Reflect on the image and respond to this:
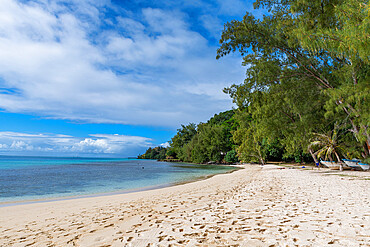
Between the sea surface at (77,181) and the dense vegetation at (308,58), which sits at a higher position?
the dense vegetation at (308,58)

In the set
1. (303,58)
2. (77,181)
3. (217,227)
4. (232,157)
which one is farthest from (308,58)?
(232,157)

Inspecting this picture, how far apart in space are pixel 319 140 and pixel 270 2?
1881 centimetres

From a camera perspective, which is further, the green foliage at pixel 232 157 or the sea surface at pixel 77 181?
the green foliage at pixel 232 157

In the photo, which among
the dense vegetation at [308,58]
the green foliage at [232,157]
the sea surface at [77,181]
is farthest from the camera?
the green foliage at [232,157]

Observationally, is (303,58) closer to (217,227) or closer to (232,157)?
(217,227)

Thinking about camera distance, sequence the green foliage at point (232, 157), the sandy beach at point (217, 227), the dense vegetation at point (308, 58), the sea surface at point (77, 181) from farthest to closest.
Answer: the green foliage at point (232, 157) → the sea surface at point (77, 181) → the dense vegetation at point (308, 58) → the sandy beach at point (217, 227)

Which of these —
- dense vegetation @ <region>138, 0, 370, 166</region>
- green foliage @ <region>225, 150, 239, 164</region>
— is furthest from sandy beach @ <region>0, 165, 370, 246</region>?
green foliage @ <region>225, 150, 239, 164</region>

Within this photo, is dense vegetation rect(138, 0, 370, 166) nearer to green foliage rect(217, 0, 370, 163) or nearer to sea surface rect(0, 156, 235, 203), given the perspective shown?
green foliage rect(217, 0, 370, 163)

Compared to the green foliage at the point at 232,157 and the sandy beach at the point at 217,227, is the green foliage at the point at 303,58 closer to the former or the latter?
the sandy beach at the point at 217,227

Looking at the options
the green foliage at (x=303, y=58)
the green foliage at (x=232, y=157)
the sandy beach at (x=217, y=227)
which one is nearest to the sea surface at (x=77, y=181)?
the sandy beach at (x=217, y=227)

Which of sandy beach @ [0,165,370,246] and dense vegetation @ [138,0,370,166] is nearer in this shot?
sandy beach @ [0,165,370,246]

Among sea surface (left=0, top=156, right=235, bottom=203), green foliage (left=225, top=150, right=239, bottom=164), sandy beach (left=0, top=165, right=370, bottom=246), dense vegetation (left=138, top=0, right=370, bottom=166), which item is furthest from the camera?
green foliage (left=225, top=150, right=239, bottom=164)

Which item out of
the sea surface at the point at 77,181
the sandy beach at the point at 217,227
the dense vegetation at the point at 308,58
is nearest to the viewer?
the sandy beach at the point at 217,227

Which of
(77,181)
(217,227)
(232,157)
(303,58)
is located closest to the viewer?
(217,227)
